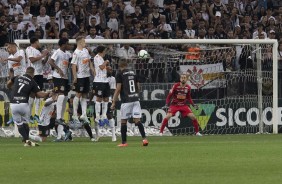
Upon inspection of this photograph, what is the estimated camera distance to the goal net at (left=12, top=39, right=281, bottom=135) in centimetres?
3022

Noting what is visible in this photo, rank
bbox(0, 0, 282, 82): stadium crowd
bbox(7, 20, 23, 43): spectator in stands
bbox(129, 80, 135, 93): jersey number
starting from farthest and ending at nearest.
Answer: bbox(7, 20, 23, 43): spectator in stands → bbox(0, 0, 282, 82): stadium crowd → bbox(129, 80, 135, 93): jersey number

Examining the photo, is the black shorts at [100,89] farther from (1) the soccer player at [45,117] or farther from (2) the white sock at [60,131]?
(2) the white sock at [60,131]

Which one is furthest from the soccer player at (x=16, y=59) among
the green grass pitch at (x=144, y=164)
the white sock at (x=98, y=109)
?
the green grass pitch at (x=144, y=164)

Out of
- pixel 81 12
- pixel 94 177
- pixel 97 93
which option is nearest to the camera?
pixel 94 177

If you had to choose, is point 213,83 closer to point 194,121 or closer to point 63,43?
point 194,121

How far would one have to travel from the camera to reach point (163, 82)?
30.3 metres

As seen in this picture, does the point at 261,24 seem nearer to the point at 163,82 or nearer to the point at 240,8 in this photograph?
the point at 240,8

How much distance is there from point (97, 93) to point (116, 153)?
6.26 metres

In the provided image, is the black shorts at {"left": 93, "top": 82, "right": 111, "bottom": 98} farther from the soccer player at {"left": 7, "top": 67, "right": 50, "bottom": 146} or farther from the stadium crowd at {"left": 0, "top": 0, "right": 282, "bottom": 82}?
the stadium crowd at {"left": 0, "top": 0, "right": 282, "bottom": 82}

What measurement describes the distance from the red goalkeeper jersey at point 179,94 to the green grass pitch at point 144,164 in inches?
248

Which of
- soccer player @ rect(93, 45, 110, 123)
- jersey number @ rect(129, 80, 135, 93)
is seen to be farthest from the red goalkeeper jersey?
jersey number @ rect(129, 80, 135, 93)

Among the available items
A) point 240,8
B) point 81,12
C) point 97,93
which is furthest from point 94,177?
point 240,8

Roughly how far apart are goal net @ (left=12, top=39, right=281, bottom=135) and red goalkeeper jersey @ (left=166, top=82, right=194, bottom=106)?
1173mm

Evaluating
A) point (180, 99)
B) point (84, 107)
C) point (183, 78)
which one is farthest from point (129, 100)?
point (183, 78)
